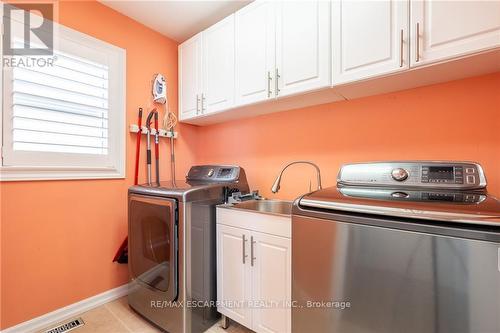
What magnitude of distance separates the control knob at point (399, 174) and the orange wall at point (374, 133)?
1.16 feet

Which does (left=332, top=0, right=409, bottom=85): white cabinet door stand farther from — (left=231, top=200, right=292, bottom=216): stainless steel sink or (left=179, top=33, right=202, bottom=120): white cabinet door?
→ (left=179, top=33, right=202, bottom=120): white cabinet door

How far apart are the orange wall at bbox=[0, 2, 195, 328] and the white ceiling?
11 cm

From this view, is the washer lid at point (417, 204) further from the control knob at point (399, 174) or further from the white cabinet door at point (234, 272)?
the white cabinet door at point (234, 272)

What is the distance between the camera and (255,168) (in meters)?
2.23

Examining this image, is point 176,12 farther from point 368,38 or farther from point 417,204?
point 417,204

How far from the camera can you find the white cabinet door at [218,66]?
1919 mm

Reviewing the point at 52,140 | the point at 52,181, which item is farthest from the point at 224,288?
the point at 52,140

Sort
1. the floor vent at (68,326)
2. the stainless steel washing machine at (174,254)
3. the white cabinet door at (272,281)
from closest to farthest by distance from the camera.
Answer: the white cabinet door at (272,281)
the stainless steel washing machine at (174,254)
the floor vent at (68,326)

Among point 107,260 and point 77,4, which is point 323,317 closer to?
point 107,260

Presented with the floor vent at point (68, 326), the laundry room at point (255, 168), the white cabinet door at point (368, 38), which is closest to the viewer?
the laundry room at point (255, 168)

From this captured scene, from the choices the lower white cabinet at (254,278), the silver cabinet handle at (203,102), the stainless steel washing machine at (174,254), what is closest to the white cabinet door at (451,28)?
the lower white cabinet at (254,278)

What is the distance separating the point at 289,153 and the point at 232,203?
0.65m

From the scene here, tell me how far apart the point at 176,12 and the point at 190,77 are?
533mm

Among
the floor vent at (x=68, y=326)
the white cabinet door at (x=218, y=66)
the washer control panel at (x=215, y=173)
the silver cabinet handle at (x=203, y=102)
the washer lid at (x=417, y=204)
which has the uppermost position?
the white cabinet door at (x=218, y=66)
